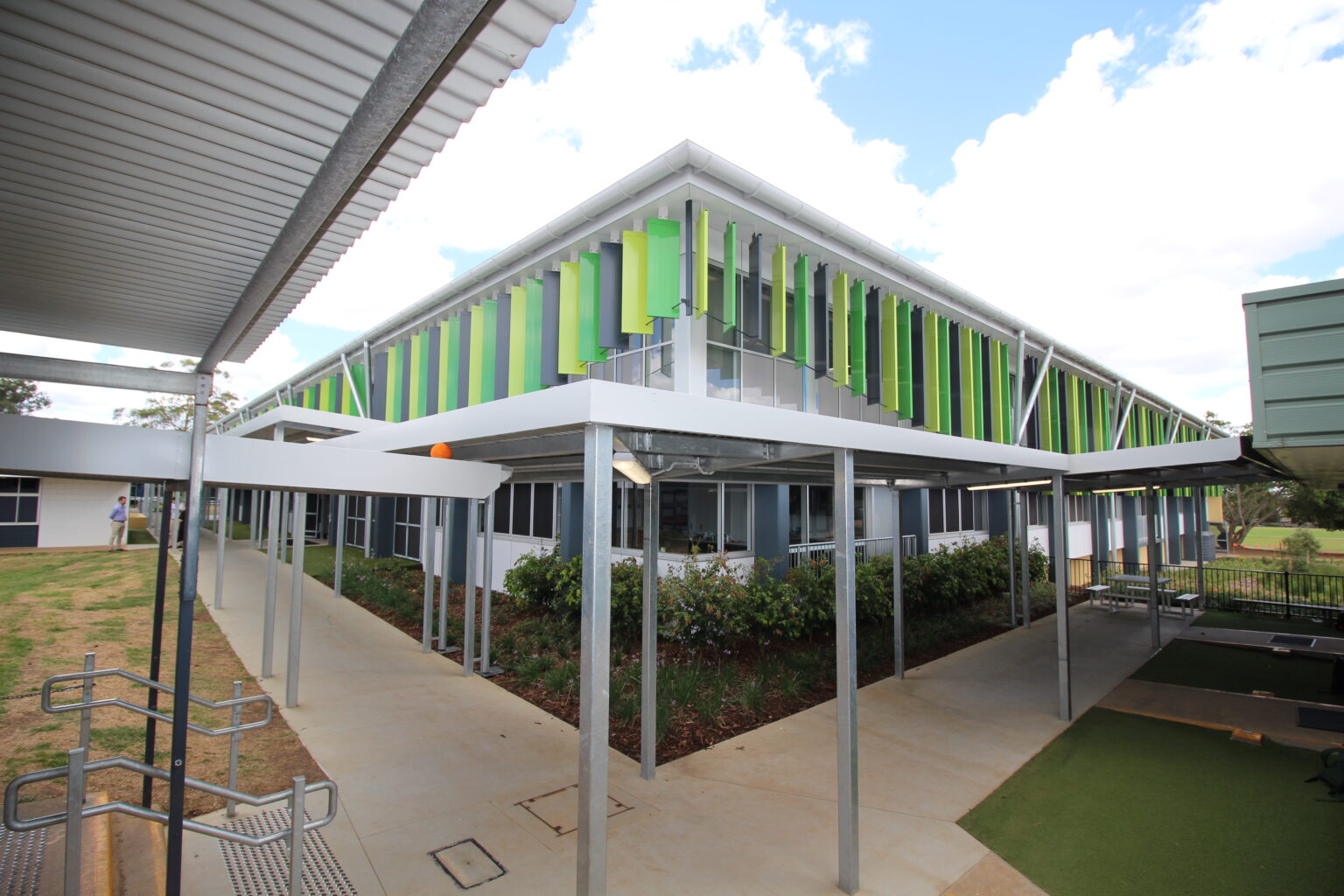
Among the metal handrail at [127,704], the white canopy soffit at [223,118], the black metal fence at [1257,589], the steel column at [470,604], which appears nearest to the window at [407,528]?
the steel column at [470,604]

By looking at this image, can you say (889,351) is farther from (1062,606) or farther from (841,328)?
(1062,606)

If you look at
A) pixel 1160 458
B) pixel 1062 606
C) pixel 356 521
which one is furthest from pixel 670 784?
pixel 356 521

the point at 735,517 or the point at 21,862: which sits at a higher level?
the point at 735,517

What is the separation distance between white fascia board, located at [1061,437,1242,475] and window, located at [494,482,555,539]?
9839 mm

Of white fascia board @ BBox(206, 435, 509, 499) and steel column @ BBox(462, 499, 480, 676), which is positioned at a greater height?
white fascia board @ BBox(206, 435, 509, 499)

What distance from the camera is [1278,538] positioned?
186ft

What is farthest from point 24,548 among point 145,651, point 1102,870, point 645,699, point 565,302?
point 1102,870

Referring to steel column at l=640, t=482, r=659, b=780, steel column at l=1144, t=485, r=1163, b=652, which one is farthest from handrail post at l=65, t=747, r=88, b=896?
steel column at l=1144, t=485, r=1163, b=652

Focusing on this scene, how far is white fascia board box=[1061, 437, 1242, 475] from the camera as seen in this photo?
21.0 feet

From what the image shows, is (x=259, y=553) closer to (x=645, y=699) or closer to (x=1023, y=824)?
(x=645, y=699)

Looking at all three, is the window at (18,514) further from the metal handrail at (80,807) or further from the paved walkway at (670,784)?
the metal handrail at (80,807)

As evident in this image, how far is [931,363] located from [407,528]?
15.1 metres

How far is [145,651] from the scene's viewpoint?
8867 mm

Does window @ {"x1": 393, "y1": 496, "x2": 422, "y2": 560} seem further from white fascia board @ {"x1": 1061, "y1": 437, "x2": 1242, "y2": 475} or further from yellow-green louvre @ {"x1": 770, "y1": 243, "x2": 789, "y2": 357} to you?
white fascia board @ {"x1": 1061, "y1": 437, "x2": 1242, "y2": 475}
